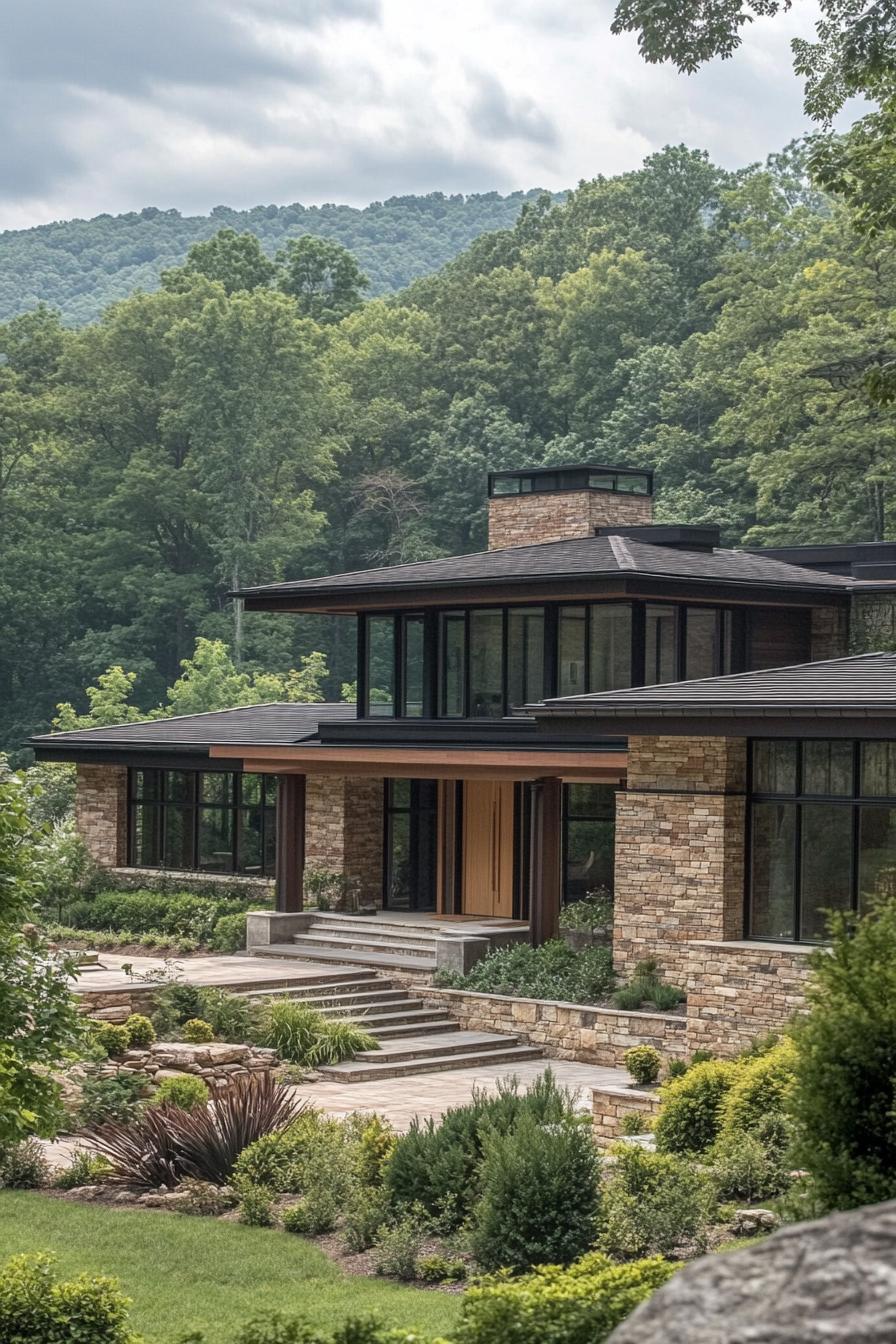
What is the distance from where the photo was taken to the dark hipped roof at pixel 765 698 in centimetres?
1897

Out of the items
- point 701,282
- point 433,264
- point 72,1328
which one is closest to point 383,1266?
point 72,1328

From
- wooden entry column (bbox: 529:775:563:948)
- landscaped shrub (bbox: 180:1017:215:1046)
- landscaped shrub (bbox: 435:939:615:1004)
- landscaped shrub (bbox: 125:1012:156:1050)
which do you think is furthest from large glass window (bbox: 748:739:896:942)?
landscaped shrub (bbox: 125:1012:156:1050)

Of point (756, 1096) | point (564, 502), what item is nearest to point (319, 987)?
point (756, 1096)

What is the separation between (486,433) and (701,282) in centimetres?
1101

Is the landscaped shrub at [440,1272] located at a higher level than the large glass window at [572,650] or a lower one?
lower

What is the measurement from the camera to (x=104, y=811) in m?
32.7

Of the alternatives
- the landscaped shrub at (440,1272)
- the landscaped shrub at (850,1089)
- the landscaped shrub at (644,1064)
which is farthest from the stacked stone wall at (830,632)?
the landscaped shrub at (850,1089)

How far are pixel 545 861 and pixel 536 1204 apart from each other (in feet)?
42.2

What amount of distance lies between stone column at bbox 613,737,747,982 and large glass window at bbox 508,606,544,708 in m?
5.21

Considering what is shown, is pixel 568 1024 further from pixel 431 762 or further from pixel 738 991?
pixel 431 762

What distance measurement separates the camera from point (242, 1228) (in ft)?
44.1

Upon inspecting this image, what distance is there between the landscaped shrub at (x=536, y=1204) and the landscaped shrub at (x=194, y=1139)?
3309mm

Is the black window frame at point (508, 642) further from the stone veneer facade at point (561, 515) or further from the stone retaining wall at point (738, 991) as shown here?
the stone retaining wall at point (738, 991)

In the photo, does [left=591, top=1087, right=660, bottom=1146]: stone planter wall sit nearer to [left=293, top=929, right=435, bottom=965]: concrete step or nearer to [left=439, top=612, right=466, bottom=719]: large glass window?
[left=293, top=929, right=435, bottom=965]: concrete step
